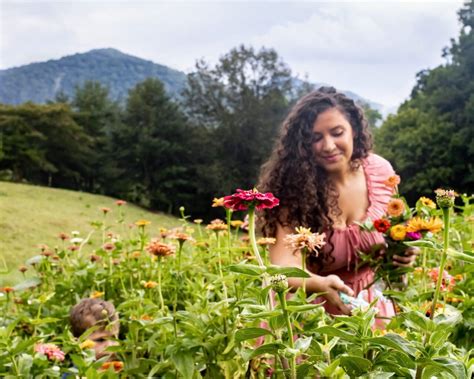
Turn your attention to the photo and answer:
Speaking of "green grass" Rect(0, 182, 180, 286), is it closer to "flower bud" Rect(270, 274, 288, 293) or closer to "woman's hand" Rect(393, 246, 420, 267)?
"woman's hand" Rect(393, 246, 420, 267)

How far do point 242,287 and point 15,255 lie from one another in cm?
381

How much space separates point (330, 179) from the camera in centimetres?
126

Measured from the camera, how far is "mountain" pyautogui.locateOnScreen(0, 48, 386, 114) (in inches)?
2960

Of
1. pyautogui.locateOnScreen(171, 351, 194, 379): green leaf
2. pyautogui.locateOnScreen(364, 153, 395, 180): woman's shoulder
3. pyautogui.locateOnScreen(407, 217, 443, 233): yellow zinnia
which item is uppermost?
pyautogui.locateOnScreen(364, 153, 395, 180): woman's shoulder

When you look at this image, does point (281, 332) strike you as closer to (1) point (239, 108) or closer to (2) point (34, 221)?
(2) point (34, 221)

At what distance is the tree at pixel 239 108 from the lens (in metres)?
14.0

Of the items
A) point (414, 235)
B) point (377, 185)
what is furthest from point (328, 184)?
point (414, 235)

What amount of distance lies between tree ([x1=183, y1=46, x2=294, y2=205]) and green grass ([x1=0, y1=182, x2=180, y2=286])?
11.5 ft

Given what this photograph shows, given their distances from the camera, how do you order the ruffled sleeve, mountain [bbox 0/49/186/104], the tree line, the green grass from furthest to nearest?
mountain [bbox 0/49/186/104], the tree line, the green grass, the ruffled sleeve

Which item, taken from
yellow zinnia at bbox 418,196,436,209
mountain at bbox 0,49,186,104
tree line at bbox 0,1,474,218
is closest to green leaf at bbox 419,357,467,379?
yellow zinnia at bbox 418,196,436,209

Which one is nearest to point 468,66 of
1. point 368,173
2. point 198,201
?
point 198,201

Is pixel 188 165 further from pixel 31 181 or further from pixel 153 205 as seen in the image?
pixel 31 181

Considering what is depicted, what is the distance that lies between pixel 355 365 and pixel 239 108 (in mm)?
14634

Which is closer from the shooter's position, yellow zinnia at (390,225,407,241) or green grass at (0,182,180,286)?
yellow zinnia at (390,225,407,241)
